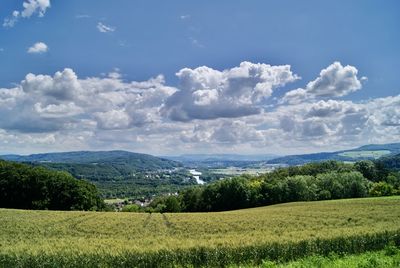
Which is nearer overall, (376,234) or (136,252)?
(136,252)

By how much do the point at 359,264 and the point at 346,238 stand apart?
883 centimetres

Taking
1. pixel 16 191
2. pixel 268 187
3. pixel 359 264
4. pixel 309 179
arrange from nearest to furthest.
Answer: pixel 359 264
pixel 16 191
pixel 268 187
pixel 309 179

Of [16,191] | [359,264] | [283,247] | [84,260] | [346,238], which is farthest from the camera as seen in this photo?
[16,191]

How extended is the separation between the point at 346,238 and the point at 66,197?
8171 cm

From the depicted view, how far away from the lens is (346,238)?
2523 centimetres

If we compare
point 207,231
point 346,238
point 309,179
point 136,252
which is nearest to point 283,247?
point 346,238

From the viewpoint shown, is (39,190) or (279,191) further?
(279,191)

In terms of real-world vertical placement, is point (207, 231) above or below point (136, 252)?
below

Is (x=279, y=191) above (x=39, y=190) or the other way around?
the other way around

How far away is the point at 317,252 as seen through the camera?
24062 mm

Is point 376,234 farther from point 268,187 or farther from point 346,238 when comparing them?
point 268,187

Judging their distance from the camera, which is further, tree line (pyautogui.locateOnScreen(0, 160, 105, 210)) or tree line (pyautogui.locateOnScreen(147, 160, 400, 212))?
tree line (pyautogui.locateOnScreen(147, 160, 400, 212))

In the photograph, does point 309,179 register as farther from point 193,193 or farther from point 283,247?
point 283,247

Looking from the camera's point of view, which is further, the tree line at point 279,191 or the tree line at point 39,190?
the tree line at point 279,191
